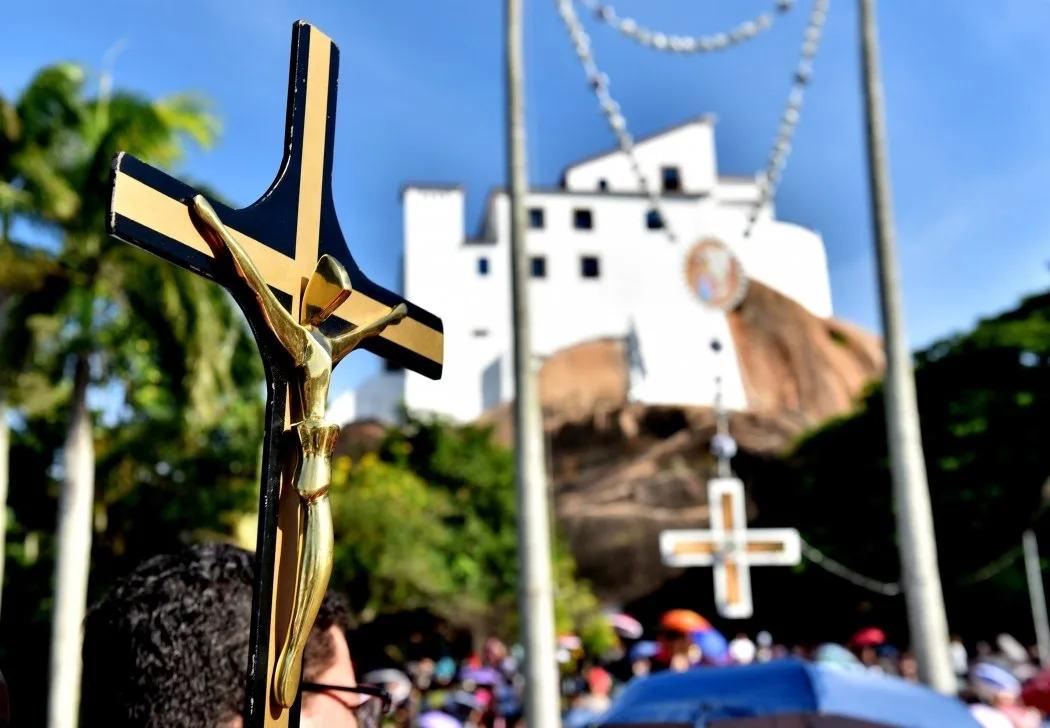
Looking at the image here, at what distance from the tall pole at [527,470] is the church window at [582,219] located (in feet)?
87.7

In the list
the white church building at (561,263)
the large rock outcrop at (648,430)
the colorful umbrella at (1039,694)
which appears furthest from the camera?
the white church building at (561,263)

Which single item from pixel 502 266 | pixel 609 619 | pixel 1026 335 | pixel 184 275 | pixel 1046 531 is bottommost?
pixel 609 619

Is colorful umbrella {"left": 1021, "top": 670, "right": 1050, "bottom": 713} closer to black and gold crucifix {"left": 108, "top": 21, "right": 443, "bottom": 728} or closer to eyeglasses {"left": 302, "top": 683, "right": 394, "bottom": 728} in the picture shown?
eyeglasses {"left": 302, "top": 683, "right": 394, "bottom": 728}

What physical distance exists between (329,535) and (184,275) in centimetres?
1202

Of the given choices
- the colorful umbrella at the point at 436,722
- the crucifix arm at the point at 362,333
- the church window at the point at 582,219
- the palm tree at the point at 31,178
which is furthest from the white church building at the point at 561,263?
the crucifix arm at the point at 362,333

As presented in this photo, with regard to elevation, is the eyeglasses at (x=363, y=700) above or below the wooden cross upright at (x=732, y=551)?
below

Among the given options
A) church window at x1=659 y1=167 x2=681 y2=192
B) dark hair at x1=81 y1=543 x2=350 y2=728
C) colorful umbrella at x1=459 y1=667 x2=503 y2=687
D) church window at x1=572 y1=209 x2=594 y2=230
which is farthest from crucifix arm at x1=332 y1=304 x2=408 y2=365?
church window at x1=572 y1=209 x2=594 y2=230

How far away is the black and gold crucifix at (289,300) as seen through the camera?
4.51ft

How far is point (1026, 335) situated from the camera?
25.2 meters

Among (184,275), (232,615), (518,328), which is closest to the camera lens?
(232,615)

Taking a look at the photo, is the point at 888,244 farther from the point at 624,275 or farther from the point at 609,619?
the point at 624,275

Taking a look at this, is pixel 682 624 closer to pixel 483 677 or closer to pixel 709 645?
pixel 709 645

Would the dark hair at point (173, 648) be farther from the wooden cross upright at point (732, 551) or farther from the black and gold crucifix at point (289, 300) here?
the wooden cross upright at point (732, 551)

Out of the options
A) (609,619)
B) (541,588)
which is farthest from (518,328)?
(609,619)
